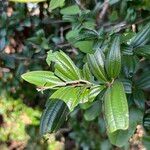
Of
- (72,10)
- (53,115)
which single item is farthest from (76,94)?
(72,10)

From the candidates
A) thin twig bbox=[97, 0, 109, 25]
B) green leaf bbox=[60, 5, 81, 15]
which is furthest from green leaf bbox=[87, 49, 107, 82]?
thin twig bbox=[97, 0, 109, 25]

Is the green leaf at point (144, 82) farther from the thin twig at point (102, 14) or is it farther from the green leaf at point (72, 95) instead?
the thin twig at point (102, 14)

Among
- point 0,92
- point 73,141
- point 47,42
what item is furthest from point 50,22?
point 73,141

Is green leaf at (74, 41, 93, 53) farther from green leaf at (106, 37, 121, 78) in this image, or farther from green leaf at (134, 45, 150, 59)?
green leaf at (106, 37, 121, 78)

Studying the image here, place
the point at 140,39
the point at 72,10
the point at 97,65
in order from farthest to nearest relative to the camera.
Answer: the point at 72,10 < the point at 140,39 < the point at 97,65

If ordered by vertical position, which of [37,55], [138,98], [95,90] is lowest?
[37,55]

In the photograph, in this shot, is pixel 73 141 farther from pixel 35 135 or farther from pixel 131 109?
pixel 131 109

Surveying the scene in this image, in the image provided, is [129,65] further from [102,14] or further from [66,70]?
[102,14]

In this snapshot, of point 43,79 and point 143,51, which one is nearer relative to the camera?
point 43,79
